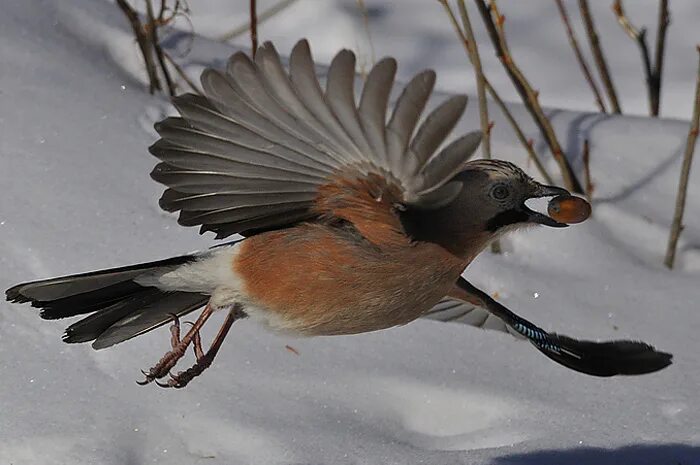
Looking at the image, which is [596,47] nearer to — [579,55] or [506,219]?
[579,55]

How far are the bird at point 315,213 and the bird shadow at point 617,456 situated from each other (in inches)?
7.9

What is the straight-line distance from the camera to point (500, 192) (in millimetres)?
2873

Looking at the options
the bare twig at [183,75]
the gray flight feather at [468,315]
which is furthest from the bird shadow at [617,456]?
the bare twig at [183,75]

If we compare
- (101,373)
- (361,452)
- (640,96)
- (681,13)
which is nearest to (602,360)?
(361,452)

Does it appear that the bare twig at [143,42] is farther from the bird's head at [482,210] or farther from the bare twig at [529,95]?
the bird's head at [482,210]

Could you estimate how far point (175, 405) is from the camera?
10.7 feet

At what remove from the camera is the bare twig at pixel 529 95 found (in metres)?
4.27

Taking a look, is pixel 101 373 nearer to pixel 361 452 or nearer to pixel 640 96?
pixel 361 452

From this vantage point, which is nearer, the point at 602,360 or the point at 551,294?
the point at 602,360

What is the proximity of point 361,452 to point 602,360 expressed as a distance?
0.71m

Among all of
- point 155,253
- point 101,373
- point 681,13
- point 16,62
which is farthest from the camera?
point 681,13

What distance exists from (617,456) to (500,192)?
2.65 ft

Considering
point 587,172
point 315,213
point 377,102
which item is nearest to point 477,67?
point 587,172

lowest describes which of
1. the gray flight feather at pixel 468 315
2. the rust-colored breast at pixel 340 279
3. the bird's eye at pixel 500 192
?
the gray flight feather at pixel 468 315
